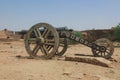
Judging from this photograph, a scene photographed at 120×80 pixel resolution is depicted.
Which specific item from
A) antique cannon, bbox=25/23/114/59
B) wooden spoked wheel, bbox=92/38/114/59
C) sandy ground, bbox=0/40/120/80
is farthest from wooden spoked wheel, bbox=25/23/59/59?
wooden spoked wheel, bbox=92/38/114/59

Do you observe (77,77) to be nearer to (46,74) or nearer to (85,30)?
(46,74)

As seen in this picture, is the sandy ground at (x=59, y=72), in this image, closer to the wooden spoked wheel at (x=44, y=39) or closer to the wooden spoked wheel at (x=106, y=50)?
the wooden spoked wheel at (x=44, y=39)

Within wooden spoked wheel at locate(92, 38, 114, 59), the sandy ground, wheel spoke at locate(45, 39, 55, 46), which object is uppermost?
wheel spoke at locate(45, 39, 55, 46)

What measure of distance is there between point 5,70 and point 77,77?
7.50 feet

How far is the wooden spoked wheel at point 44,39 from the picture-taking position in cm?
1346

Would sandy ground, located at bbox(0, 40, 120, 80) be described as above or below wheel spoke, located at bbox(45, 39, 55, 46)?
below

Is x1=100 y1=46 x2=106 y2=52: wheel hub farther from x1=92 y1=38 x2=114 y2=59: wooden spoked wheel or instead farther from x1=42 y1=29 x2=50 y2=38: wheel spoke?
x1=42 y1=29 x2=50 y2=38: wheel spoke

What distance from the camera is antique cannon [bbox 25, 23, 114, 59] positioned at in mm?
13570

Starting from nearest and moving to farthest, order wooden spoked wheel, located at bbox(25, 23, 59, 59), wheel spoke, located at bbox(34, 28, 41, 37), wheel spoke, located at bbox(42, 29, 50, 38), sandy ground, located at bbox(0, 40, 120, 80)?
sandy ground, located at bbox(0, 40, 120, 80)
wooden spoked wheel, located at bbox(25, 23, 59, 59)
wheel spoke, located at bbox(42, 29, 50, 38)
wheel spoke, located at bbox(34, 28, 41, 37)

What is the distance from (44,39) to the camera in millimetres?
14000

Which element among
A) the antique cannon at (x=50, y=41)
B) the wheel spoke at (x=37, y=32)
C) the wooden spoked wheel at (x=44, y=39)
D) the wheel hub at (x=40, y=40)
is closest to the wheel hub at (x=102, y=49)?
the antique cannon at (x=50, y=41)

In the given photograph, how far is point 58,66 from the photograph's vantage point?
1103 centimetres

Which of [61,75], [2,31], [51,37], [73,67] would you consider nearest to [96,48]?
[51,37]

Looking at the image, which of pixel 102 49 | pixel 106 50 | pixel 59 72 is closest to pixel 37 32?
pixel 102 49
